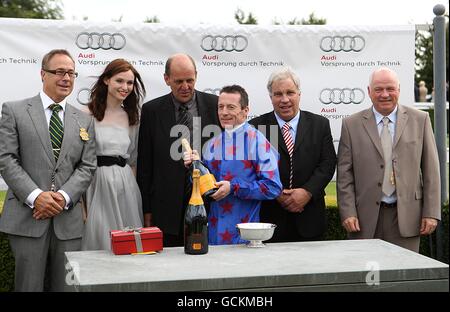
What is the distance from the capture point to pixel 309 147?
3.73 meters

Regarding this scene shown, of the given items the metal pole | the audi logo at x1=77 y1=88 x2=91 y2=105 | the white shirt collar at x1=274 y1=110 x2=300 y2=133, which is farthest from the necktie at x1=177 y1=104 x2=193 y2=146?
the metal pole

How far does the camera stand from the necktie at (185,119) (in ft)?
12.3

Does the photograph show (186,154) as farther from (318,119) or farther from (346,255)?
(318,119)

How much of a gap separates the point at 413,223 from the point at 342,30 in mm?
2059

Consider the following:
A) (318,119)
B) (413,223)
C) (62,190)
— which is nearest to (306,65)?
(318,119)

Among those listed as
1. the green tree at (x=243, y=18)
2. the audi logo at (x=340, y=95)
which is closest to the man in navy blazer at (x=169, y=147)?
the audi logo at (x=340, y=95)

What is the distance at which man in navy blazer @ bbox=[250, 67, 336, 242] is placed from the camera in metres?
3.65

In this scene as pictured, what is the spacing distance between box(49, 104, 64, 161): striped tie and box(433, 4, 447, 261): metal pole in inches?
117

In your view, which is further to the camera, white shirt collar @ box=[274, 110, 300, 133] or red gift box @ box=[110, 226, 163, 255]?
white shirt collar @ box=[274, 110, 300, 133]

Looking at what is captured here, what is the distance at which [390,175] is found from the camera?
371 cm

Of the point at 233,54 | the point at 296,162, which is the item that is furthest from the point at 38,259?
the point at 233,54

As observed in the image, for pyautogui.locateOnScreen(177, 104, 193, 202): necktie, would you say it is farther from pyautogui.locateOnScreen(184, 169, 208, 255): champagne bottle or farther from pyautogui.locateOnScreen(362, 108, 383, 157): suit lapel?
pyautogui.locateOnScreen(362, 108, 383, 157): suit lapel

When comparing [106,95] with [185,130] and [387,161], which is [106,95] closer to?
[185,130]

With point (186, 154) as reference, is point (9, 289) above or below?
below
